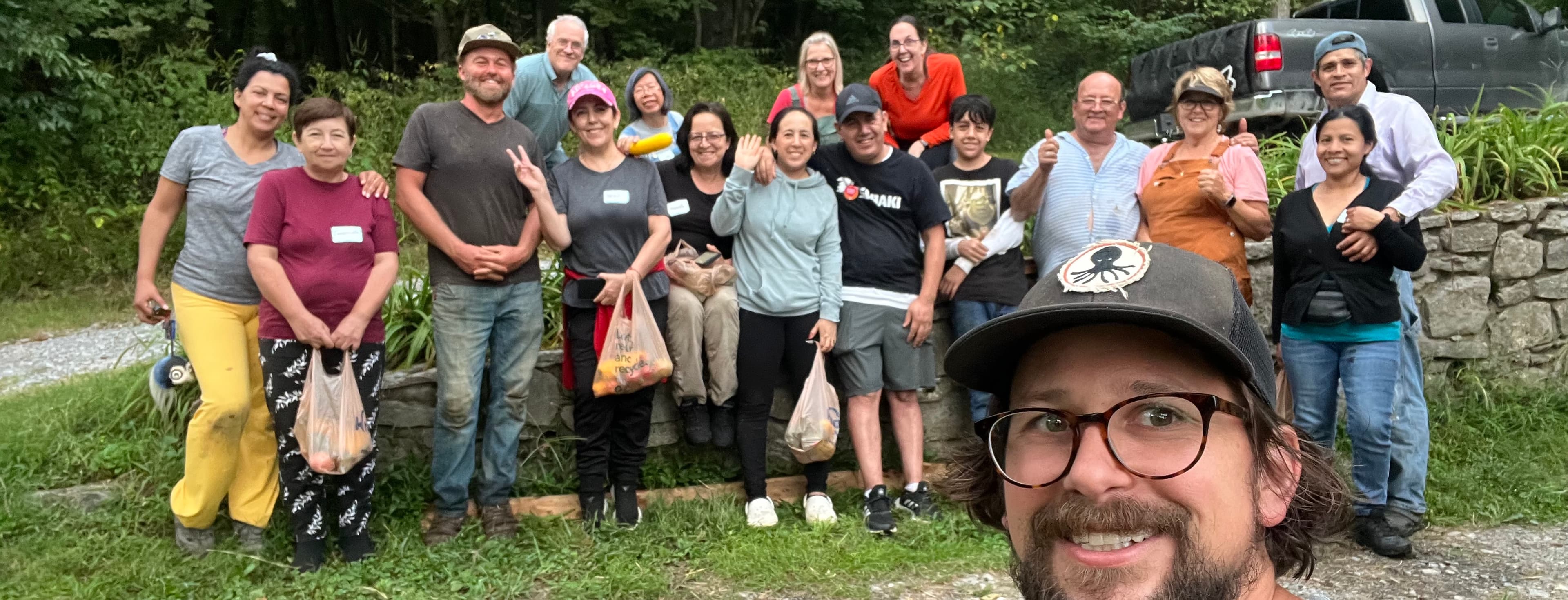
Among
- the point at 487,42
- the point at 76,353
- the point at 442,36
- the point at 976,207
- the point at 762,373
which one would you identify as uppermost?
the point at 442,36

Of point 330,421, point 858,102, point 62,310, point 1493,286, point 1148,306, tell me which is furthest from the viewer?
point 62,310

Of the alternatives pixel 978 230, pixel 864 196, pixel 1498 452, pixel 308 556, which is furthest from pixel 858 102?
pixel 1498 452

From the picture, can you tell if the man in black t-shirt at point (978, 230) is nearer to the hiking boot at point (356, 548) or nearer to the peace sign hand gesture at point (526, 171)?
the peace sign hand gesture at point (526, 171)

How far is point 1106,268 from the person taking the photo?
157 centimetres

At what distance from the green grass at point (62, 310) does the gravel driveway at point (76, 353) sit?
170 millimetres

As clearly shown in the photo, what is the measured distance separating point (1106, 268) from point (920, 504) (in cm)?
373

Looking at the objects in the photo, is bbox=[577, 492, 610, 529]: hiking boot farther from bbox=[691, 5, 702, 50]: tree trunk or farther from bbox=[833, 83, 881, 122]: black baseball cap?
bbox=[691, 5, 702, 50]: tree trunk

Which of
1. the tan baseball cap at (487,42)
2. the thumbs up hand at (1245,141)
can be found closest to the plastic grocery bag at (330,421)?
the tan baseball cap at (487,42)

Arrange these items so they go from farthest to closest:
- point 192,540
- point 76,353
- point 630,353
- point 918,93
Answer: point 76,353 < point 918,93 < point 630,353 < point 192,540

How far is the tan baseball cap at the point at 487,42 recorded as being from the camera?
4.70m

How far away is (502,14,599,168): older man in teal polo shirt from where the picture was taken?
5.52 metres

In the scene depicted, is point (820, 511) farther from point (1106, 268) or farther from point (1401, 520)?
point (1106, 268)

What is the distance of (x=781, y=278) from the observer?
509 centimetres

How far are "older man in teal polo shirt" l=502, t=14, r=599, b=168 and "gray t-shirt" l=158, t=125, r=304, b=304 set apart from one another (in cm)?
137
